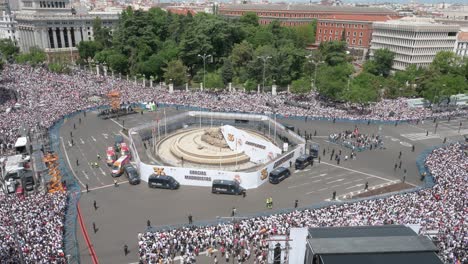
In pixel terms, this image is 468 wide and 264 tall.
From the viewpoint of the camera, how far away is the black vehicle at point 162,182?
34969 millimetres

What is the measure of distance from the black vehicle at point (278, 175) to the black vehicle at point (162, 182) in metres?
8.94

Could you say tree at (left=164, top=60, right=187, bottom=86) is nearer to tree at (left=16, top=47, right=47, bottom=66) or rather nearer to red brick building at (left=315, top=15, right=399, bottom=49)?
tree at (left=16, top=47, right=47, bottom=66)

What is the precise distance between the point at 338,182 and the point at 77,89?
49.7 m

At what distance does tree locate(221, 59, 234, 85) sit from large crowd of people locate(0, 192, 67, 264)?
53.1 metres

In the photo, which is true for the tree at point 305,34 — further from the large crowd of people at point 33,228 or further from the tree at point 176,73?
the large crowd of people at point 33,228

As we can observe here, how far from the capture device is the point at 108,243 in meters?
26.3

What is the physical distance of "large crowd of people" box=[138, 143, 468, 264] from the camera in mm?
24359

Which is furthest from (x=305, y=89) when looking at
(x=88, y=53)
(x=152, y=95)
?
(x=88, y=53)

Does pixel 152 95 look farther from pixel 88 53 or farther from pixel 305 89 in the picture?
pixel 88 53

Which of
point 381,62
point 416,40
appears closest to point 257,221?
point 381,62

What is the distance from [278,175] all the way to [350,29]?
301 feet

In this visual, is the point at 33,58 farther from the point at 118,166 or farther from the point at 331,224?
the point at 331,224

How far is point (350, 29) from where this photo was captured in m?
116

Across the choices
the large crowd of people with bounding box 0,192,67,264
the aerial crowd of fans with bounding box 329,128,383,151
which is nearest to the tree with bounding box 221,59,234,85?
the aerial crowd of fans with bounding box 329,128,383,151
